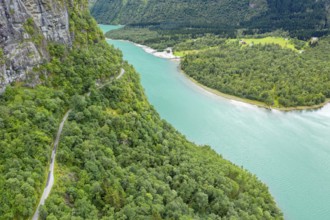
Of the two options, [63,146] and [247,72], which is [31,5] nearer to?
[63,146]

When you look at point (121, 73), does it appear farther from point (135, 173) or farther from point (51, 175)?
point (51, 175)

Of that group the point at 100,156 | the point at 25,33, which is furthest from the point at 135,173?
the point at 25,33

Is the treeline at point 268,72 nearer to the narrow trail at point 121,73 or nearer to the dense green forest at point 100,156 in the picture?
the dense green forest at point 100,156

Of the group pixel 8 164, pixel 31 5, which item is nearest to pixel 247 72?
pixel 31 5

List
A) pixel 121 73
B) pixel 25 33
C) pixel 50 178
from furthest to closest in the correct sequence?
1. pixel 121 73
2. pixel 25 33
3. pixel 50 178

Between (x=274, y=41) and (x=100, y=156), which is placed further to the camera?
(x=274, y=41)

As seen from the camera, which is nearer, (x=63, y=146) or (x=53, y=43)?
(x=63, y=146)

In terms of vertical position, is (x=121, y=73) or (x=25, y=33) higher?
(x=25, y=33)
